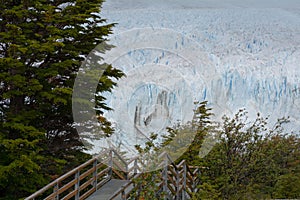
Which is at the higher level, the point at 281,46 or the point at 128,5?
the point at 128,5

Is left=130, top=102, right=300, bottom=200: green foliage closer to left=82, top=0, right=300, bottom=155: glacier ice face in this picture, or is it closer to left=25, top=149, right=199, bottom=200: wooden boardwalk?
left=25, top=149, right=199, bottom=200: wooden boardwalk

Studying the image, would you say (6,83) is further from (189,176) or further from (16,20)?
(189,176)

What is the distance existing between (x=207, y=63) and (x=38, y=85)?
8.50 m

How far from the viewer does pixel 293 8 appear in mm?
23031

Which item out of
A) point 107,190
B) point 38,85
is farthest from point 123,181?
point 38,85

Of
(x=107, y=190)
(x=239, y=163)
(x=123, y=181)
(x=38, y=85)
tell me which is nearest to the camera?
(x=107, y=190)

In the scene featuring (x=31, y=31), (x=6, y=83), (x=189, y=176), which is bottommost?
(x=189, y=176)

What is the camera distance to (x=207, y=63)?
51.2 feet

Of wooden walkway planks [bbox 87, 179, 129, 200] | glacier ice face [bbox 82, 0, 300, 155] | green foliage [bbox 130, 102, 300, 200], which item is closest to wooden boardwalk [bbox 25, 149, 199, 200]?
wooden walkway planks [bbox 87, 179, 129, 200]

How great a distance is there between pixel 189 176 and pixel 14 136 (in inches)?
129

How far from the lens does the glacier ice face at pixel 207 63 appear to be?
11953 millimetres

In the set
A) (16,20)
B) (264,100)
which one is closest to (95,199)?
(16,20)

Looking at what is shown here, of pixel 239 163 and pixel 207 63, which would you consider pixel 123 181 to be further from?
pixel 207 63

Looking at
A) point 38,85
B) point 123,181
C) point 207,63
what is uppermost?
point 38,85
